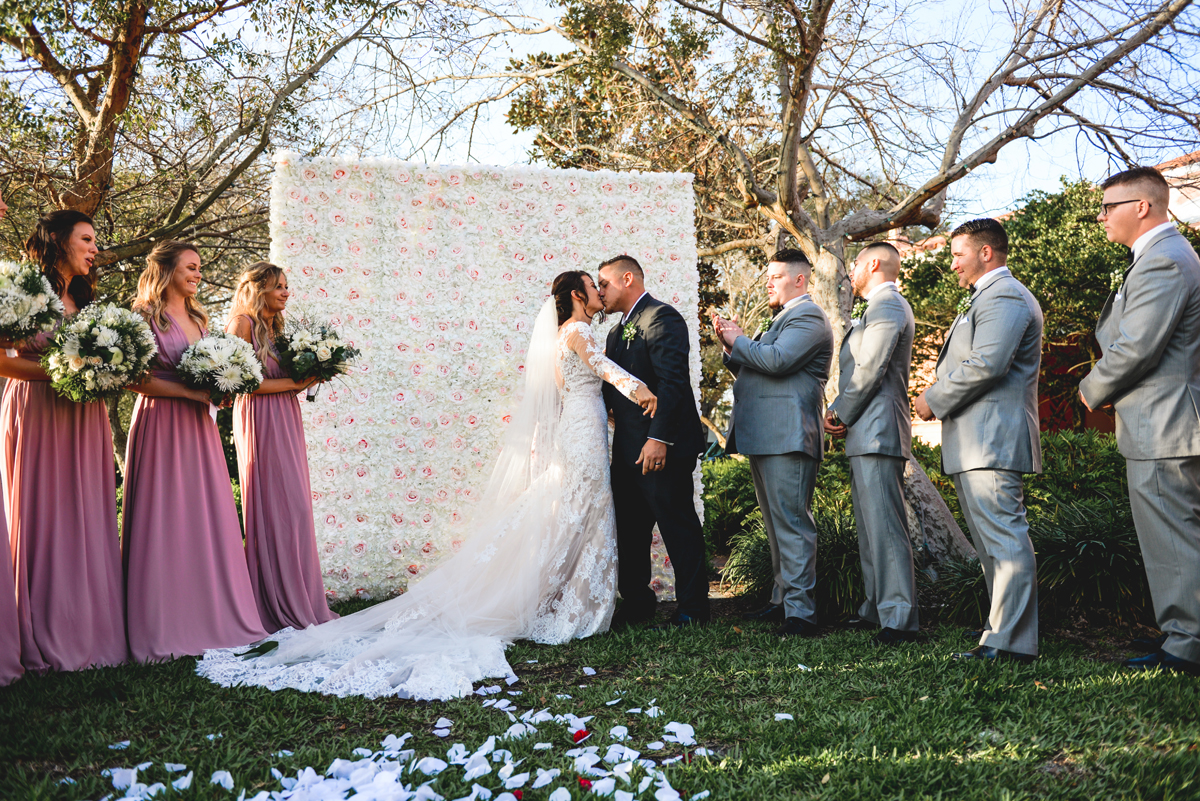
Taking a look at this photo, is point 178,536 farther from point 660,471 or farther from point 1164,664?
point 1164,664

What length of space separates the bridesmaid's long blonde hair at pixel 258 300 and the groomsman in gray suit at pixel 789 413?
276cm

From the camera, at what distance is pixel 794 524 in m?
4.55

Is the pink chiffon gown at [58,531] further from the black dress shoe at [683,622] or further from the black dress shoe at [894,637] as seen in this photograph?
the black dress shoe at [894,637]

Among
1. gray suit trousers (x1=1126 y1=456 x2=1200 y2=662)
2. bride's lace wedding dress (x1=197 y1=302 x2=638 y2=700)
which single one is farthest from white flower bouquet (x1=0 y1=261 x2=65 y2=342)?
gray suit trousers (x1=1126 y1=456 x2=1200 y2=662)

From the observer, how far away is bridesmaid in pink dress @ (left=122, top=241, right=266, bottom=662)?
13.0 ft

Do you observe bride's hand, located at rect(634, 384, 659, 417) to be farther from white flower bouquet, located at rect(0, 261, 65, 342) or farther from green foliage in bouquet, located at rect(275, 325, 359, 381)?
white flower bouquet, located at rect(0, 261, 65, 342)

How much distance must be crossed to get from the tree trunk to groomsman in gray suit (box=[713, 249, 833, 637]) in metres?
1.31

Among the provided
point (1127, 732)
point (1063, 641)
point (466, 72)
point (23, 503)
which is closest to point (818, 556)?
point (1063, 641)

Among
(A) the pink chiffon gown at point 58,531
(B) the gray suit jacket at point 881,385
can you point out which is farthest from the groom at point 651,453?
(A) the pink chiffon gown at point 58,531

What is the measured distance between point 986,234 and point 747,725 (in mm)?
2605

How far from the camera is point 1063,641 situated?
4113 mm

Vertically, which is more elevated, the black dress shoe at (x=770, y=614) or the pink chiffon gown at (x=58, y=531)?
the pink chiffon gown at (x=58, y=531)

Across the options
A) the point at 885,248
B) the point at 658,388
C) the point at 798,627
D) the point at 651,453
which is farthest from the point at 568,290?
the point at 798,627

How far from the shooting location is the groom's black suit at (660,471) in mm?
4523
